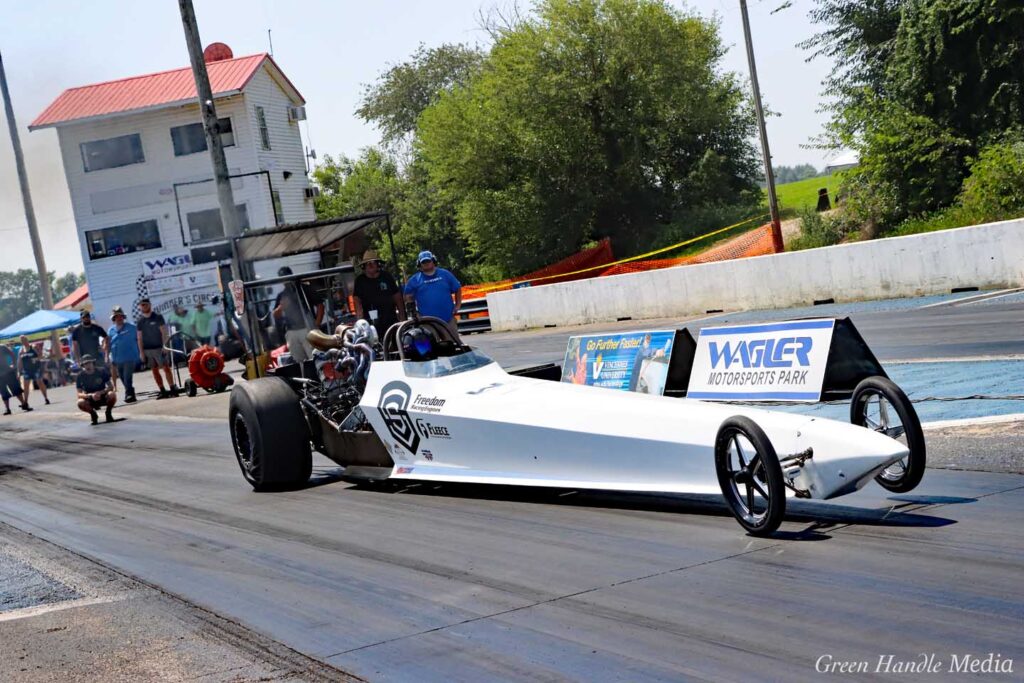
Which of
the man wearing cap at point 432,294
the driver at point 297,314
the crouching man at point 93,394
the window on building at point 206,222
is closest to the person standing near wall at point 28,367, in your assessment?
the crouching man at point 93,394

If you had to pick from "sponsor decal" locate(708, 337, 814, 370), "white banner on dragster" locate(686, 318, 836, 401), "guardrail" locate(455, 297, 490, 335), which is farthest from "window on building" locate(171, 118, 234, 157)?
"sponsor decal" locate(708, 337, 814, 370)

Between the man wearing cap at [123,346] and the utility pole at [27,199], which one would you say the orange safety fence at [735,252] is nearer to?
the man wearing cap at [123,346]

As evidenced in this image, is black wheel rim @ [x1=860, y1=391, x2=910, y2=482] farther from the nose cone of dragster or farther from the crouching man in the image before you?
the crouching man

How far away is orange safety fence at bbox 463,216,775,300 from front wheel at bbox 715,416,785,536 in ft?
82.4

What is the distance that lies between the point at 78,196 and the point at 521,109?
18.2m

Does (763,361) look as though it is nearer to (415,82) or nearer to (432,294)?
(432,294)

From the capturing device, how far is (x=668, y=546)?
639cm

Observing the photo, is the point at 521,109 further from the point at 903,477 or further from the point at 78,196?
the point at 903,477

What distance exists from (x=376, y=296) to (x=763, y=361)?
5.35 meters

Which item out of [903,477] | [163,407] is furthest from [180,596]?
[163,407]

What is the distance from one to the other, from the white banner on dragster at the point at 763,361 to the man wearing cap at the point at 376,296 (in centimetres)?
435

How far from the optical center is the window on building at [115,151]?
1837 inches

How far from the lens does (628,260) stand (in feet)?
114

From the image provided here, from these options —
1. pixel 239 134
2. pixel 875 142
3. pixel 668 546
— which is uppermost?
pixel 239 134
